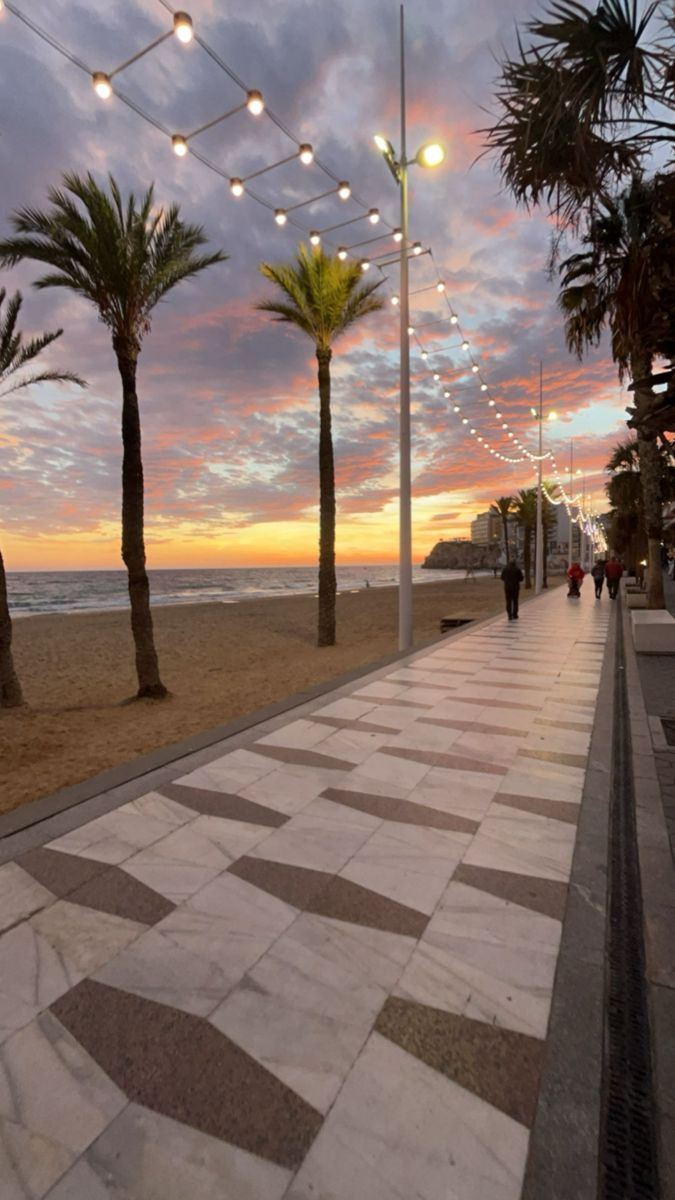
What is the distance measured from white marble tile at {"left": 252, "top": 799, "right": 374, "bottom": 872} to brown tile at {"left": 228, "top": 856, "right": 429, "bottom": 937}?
0.09 metres

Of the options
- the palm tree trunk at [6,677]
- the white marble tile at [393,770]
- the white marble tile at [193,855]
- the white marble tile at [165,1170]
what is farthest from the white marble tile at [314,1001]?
the palm tree trunk at [6,677]

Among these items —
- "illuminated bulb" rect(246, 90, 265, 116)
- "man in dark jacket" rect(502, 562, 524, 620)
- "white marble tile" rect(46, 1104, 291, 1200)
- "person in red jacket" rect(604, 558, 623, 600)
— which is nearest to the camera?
"white marble tile" rect(46, 1104, 291, 1200)

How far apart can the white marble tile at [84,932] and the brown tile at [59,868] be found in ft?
0.63

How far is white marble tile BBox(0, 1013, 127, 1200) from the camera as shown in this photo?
1.70 m

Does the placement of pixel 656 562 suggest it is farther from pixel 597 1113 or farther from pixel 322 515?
pixel 597 1113

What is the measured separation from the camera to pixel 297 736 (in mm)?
5984

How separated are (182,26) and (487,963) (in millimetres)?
9463

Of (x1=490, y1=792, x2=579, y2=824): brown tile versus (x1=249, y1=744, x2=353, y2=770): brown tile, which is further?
(x1=249, y1=744, x2=353, y2=770): brown tile

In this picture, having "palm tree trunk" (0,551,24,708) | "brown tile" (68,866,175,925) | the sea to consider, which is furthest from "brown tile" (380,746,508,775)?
the sea

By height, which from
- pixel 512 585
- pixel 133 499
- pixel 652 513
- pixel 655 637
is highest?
pixel 652 513

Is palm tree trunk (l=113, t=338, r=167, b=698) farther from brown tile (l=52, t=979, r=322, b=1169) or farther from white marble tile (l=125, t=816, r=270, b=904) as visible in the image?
brown tile (l=52, t=979, r=322, b=1169)

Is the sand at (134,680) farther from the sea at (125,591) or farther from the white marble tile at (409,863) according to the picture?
the sea at (125,591)

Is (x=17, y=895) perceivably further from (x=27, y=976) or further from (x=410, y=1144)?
(x=410, y=1144)

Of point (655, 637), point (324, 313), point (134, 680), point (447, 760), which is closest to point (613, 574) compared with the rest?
point (655, 637)
